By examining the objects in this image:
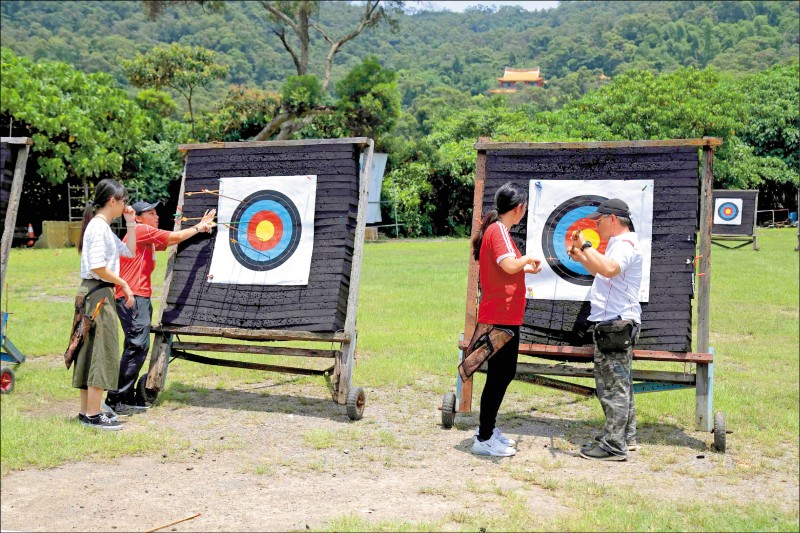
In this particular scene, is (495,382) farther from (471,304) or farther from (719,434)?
(719,434)

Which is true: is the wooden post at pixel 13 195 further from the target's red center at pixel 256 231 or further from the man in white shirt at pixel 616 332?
the man in white shirt at pixel 616 332

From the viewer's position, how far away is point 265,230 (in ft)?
23.2

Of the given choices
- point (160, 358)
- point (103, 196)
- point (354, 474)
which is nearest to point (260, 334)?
point (160, 358)

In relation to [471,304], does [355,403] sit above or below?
below

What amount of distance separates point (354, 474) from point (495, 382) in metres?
1.13

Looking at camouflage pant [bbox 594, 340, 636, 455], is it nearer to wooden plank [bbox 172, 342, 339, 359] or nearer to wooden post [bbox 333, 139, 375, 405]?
wooden post [bbox 333, 139, 375, 405]

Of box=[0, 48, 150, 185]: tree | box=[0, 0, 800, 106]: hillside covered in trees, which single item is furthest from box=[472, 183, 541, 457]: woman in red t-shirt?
box=[0, 0, 800, 106]: hillside covered in trees

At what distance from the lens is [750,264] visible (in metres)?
18.0

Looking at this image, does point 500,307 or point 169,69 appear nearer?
point 500,307

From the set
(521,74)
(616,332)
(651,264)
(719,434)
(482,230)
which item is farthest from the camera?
(521,74)

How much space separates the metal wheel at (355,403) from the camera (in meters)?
6.11

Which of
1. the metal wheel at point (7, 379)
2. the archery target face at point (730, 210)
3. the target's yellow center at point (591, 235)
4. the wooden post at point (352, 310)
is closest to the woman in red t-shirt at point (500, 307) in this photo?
the target's yellow center at point (591, 235)

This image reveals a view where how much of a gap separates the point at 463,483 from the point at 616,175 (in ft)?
9.34

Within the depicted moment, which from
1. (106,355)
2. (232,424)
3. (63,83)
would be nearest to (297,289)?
(232,424)
